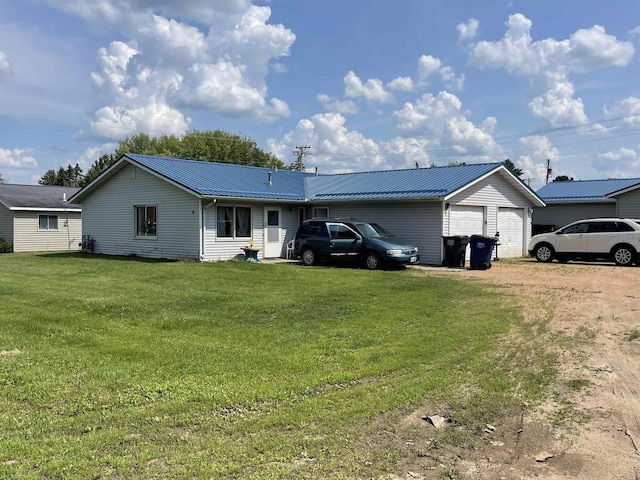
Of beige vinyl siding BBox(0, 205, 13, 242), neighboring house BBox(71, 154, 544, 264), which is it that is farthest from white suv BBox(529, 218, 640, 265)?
beige vinyl siding BBox(0, 205, 13, 242)

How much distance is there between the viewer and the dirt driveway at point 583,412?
12.6 feet

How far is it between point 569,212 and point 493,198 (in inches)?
403

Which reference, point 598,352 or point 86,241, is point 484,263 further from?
point 86,241

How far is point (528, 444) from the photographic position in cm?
425

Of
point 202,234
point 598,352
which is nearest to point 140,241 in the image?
point 202,234

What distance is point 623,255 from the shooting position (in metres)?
18.6

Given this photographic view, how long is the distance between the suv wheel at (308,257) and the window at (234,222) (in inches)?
117

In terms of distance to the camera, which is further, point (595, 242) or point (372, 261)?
point (595, 242)

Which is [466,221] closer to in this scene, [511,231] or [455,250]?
[455,250]

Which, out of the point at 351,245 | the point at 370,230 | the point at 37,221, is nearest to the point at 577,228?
the point at 370,230

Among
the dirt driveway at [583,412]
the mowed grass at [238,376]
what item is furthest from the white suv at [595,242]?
the mowed grass at [238,376]

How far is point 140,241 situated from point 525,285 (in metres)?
15.2

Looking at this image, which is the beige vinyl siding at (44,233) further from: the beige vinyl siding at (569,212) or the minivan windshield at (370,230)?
the beige vinyl siding at (569,212)

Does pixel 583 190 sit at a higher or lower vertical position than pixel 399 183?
higher
